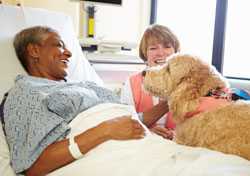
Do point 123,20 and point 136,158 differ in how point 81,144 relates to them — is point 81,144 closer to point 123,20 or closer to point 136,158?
point 136,158

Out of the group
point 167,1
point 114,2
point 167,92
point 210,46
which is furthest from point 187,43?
point 167,92

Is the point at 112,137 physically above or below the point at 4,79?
below

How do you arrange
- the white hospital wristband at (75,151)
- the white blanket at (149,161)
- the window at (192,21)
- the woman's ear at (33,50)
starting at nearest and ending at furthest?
the white blanket at (149,161) → the white hospital wristband at (75,151) → the woman's ear at (33,50) → the window at (192,21)

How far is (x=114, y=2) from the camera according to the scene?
286cm

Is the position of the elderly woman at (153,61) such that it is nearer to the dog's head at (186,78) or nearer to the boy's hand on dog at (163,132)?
the boy's hand on dog at (163,132)

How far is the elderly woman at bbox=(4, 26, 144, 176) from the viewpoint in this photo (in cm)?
112

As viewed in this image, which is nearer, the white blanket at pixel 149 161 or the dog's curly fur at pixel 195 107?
the white blanket at pixel 149 161

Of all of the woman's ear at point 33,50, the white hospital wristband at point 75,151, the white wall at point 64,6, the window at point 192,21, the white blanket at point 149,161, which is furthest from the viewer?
the window at point 192,21

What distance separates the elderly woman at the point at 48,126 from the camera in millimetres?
1117

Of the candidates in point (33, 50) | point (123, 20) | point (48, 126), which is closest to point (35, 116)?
point (48, 126)

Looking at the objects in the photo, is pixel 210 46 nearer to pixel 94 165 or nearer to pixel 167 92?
pixel 167 92

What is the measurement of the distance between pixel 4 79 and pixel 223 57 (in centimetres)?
197

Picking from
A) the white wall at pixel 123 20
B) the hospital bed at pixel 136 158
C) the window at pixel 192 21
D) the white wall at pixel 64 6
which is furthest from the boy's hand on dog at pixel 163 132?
the white wall at pixel 123 20

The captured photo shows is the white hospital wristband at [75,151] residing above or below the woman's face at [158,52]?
below
